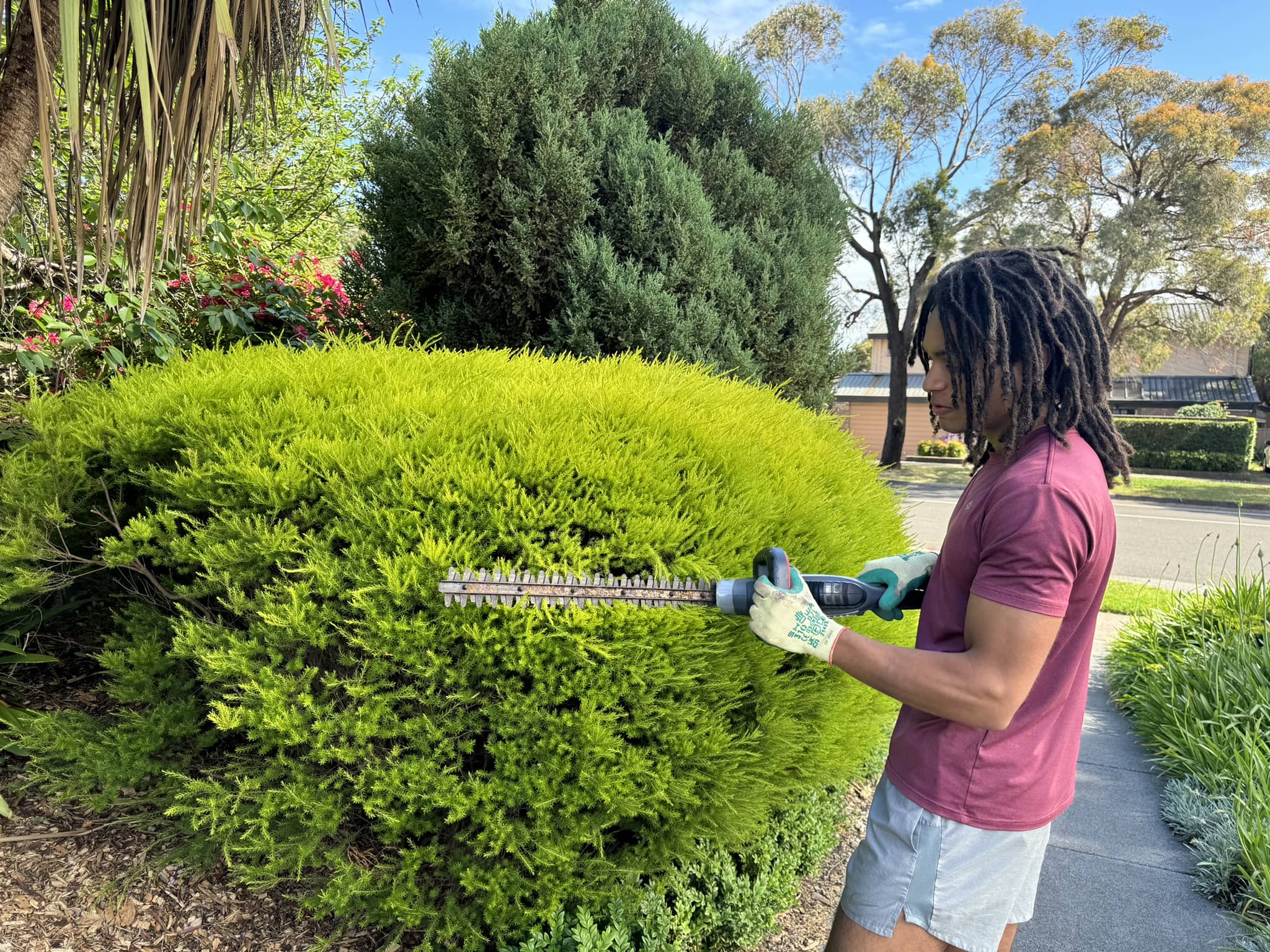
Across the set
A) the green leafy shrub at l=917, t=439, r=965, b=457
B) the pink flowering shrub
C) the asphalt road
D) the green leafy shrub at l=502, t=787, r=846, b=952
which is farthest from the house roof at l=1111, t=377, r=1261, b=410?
the green leafy shrub at l=502, t=787, r=846, b=952

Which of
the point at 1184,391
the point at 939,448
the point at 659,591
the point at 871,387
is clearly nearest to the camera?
the point at 659,591

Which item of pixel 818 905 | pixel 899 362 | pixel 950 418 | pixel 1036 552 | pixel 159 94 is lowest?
pixel 818 905

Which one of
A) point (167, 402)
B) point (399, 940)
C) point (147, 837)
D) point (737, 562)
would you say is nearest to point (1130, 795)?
point (737, 562)

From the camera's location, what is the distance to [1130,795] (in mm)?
3883

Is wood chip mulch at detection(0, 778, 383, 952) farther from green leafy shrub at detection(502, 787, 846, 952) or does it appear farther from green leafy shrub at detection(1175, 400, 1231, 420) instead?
green leafy shrub at detection(1175, 400, 1231, 420)

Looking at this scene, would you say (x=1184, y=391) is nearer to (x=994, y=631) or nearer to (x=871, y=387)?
(x=871, y=387)

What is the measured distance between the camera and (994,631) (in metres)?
1.31

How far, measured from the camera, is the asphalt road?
958 cm

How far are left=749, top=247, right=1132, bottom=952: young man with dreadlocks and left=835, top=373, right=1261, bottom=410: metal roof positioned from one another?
1418 inches

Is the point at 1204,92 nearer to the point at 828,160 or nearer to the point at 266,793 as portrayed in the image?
the point at 828,160

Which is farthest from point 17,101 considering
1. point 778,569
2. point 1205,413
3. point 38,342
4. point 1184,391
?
point 1184,391

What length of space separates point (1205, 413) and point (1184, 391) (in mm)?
16630

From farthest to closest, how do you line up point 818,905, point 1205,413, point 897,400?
point 1205,413 < point 897,400 < point 818,905

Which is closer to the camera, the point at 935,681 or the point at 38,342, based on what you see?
the point at 935,681
